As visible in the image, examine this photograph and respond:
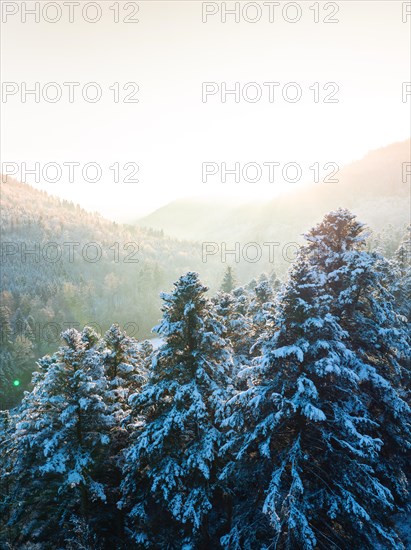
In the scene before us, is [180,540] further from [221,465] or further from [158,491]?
[221,465]

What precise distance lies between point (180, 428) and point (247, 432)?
8.94ft

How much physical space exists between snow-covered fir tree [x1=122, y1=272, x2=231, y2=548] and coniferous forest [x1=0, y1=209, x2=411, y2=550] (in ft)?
0.18

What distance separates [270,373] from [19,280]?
333 feet

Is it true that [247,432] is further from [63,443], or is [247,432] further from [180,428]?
[63,443]

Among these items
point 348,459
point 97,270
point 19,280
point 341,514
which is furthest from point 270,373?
point 97,270

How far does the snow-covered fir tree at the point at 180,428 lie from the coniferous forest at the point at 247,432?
54mm

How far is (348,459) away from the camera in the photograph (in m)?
9.20

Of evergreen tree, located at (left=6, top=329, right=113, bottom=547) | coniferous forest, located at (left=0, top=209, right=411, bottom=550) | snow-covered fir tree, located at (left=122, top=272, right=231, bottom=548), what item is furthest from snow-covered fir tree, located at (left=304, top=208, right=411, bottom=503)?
evergreen tree, located at (left=6, top=329, right=113, bottom=547)

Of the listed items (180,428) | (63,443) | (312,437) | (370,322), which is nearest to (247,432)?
(312,437)

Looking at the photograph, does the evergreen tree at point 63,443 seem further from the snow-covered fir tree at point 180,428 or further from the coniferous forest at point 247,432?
the snow-covered fir tree at point 180,428

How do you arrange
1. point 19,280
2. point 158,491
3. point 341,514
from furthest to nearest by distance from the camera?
point 19,280, point 158,491, point 341,514

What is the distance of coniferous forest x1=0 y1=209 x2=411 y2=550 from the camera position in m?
9.26

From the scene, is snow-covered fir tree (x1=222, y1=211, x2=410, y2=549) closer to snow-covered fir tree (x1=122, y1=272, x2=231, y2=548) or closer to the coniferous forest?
the coniferous forest

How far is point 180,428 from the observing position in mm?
11781
